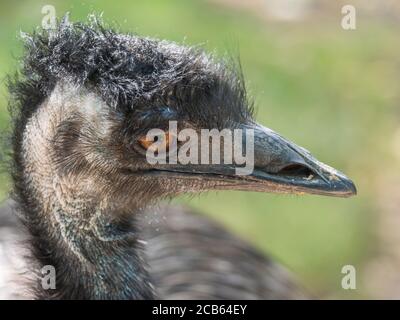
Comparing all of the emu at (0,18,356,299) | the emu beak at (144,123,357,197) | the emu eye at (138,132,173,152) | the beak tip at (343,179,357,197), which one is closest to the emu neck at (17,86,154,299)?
the emu at (0,18,356,299)

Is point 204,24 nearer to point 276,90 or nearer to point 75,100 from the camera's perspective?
point 276,90

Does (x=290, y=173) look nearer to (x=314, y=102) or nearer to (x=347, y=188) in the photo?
(x=347, y=188)

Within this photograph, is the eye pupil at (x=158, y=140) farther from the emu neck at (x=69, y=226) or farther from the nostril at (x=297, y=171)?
the nostril at (x=297, y=171)

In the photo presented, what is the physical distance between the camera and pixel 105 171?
2529 millimetres

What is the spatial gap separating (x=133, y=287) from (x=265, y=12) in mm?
4289

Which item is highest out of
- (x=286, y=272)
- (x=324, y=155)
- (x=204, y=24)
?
(x=204, y=24)

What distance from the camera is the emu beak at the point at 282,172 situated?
8.02ft

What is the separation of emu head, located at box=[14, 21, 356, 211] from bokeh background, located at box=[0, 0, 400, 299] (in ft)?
5.22

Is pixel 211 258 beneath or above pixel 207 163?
beneath

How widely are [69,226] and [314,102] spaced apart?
3.45 m

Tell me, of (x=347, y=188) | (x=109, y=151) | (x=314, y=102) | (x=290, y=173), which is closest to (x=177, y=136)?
(x=109, y=151)

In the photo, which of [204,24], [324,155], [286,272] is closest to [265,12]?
[204,24]

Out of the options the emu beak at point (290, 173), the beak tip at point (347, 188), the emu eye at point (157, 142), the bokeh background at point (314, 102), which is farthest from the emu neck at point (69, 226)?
the bokeh background at point (314, 102)

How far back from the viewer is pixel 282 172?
2.47 metres
